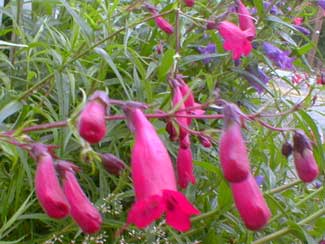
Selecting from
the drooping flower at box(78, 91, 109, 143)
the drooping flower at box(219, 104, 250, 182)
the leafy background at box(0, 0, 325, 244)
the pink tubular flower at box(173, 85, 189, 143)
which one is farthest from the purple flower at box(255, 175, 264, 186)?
the drooping flower at box(78, 91, 109, 143)

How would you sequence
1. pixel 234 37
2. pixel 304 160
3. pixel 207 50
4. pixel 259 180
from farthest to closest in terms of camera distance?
pixel 207 50, pixel 259 180, pixel 234 37, pixel 304 160

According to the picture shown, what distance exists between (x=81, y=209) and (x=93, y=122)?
0.48 ft

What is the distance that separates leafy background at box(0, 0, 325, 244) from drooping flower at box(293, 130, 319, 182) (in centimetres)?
30

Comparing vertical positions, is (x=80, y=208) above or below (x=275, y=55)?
above

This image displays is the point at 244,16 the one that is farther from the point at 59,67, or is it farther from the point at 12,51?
the point at 12,51

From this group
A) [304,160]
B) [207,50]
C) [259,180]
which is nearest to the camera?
[304,160]

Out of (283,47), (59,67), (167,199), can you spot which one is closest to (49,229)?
(59,67)

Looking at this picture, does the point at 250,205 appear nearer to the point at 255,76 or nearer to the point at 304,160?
the point at 304,160

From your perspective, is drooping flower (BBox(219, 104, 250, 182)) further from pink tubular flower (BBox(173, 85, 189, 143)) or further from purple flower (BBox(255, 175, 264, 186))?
purple flower (BBox(255, 175, 264, 186))

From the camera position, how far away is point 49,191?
2.74ft

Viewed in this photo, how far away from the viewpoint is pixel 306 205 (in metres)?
2.24

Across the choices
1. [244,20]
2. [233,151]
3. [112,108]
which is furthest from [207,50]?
[233,151]

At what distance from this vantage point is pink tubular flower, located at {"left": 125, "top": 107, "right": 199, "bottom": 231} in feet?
2.68

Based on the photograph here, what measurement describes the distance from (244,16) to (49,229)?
2.60ft
